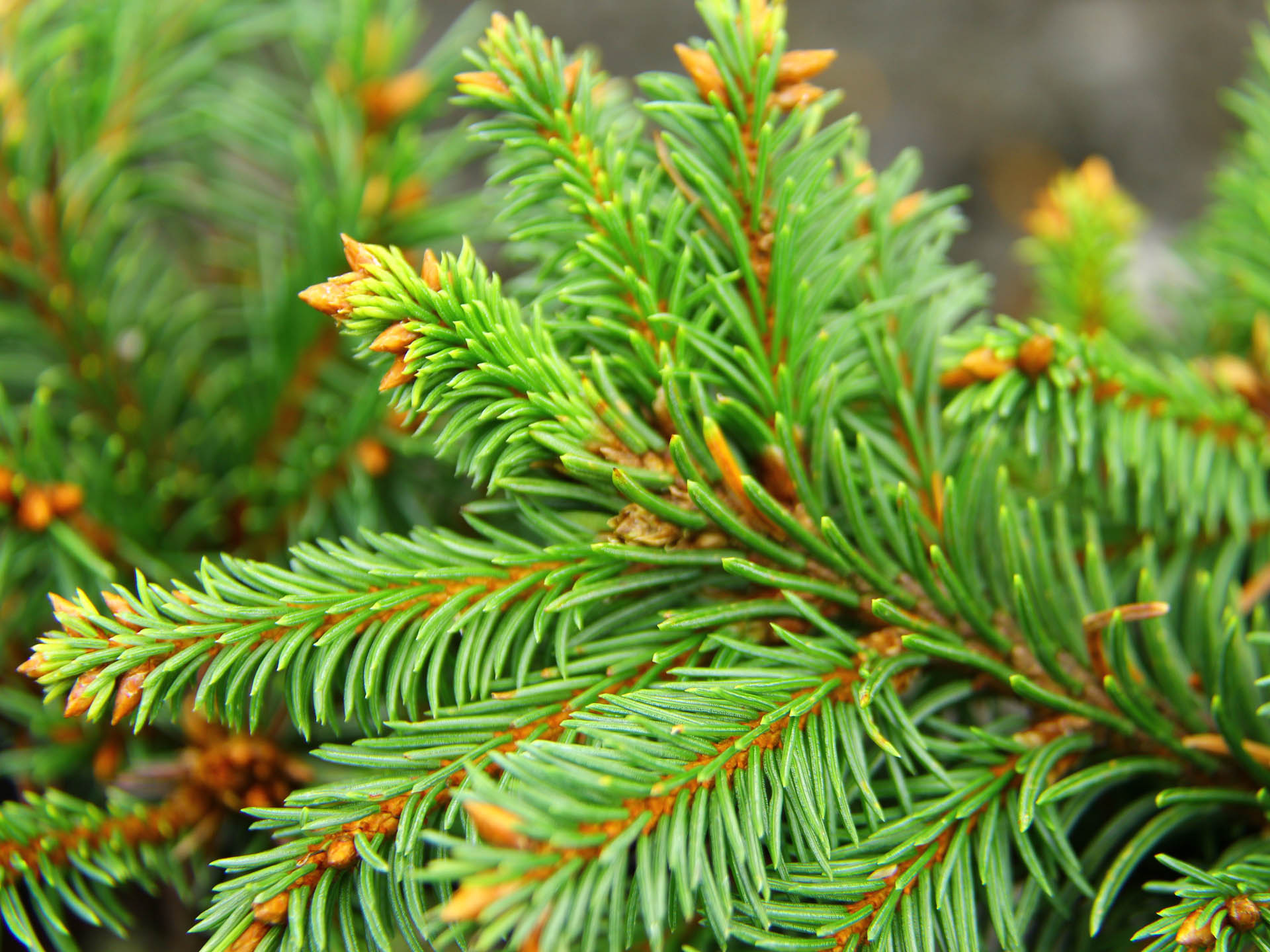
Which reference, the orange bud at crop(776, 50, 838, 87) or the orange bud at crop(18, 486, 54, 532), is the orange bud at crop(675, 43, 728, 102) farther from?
the orange bud at crop(18, 486, 54, 532)

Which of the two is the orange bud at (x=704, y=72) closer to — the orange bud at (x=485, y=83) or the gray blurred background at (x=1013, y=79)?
the orange bud at (x=485, y=83)

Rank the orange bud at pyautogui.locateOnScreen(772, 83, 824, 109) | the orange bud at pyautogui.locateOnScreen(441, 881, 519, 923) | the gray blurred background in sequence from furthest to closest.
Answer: the gray blurred background → the orange bud at pyautogui.locateOnScreen(772, 83, 824, 109) → the orange bud at pyautogui.locateOnScreen(441, 881, 519, 923)

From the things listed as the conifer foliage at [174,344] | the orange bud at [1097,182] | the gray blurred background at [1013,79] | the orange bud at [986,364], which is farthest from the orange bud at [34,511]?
the gray blurred background at [1013,79]

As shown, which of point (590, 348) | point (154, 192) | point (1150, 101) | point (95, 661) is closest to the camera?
point (95, 661)

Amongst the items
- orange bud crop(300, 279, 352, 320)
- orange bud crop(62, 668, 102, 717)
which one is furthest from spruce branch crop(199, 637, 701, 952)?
orange bud crop(300, 279, 352, 320)

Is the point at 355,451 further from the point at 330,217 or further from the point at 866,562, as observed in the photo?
the point at 866,562

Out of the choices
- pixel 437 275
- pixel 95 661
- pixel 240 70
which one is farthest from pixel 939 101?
pixel 95 661

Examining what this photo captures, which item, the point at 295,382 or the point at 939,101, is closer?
the point at 295,382
